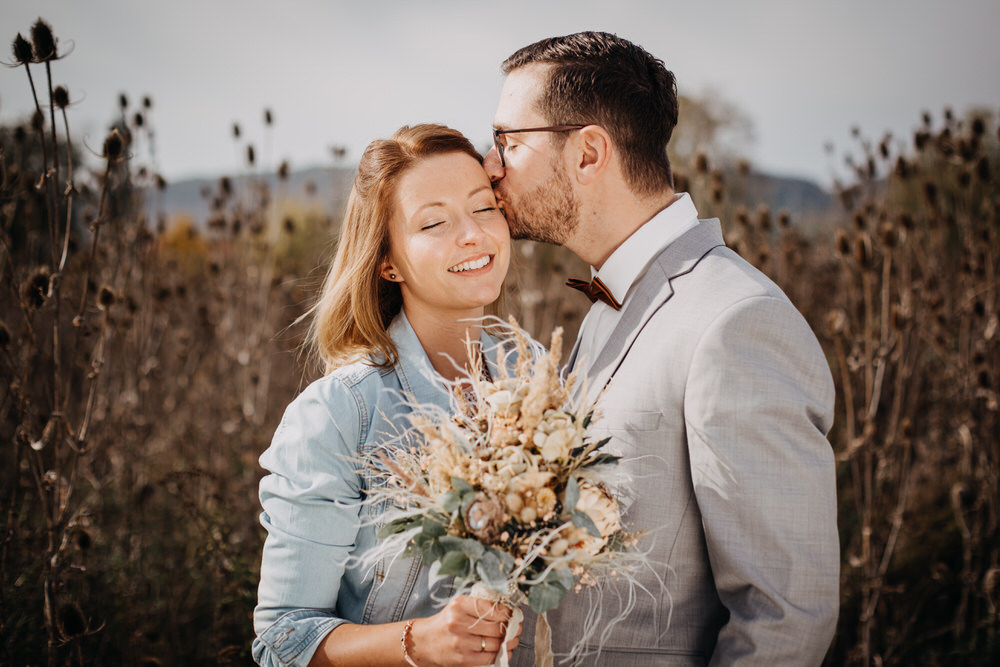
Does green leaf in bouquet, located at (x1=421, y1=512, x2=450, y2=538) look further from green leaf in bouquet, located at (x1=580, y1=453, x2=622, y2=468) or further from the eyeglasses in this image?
the eyeglasses

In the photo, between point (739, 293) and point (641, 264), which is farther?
point (641, 264)

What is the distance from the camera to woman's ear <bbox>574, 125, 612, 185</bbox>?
2.25m

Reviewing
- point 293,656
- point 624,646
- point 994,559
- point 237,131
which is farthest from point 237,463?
point 994,559

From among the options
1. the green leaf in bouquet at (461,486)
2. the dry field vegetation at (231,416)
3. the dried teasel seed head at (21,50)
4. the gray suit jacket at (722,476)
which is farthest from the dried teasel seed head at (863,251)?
the dried teasel seed head at (21,50)

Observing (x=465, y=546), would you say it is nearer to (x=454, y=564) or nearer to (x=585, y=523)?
(x=454, y=564)

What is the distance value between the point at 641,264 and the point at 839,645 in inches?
131

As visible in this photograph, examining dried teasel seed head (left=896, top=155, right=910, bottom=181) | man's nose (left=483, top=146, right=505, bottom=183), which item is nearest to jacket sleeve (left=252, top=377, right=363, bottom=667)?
man's nose (left=483, top=146, right=505, bottom=183)

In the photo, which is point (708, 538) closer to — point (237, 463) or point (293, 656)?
point (293, 656)

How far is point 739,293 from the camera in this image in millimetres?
1822

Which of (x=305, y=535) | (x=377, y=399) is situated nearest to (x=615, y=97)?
(x=377, y=399)

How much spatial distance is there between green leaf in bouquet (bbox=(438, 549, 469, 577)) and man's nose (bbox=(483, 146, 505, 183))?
1426 mm

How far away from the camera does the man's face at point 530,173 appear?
7.58ft

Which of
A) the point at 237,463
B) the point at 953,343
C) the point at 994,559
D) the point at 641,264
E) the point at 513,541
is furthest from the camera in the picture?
the point at 237,463

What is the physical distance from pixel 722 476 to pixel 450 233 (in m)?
1.14
